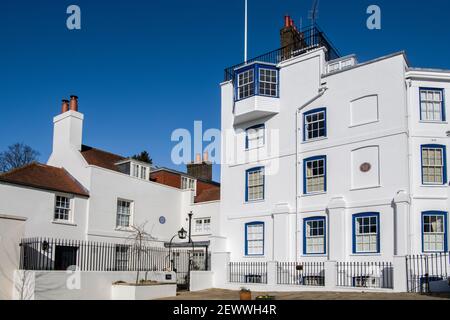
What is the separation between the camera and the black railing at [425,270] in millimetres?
19922

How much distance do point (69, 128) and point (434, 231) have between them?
19269 mm

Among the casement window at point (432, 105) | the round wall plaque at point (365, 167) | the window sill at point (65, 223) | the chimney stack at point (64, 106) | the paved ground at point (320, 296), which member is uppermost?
the chimney stack at point (64, 106)

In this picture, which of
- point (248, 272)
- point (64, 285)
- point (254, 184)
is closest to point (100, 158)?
point (254, 184)

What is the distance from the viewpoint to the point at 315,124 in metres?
25.3

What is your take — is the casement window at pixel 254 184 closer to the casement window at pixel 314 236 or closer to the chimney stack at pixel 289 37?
the casement window at pixel 314 236

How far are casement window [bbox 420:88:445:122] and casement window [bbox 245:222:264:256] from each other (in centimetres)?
910

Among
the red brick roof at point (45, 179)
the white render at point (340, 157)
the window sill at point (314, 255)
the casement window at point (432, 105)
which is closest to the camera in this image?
the white render at point (340, 157)

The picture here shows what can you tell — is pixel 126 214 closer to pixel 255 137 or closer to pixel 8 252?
pixel 255 137

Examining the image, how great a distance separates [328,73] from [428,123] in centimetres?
512

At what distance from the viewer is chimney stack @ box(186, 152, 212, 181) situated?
126ft

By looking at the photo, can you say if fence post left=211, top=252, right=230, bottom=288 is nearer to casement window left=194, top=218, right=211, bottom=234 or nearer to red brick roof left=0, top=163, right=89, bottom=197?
casement window left=194, top=218, right=211, bottom=234

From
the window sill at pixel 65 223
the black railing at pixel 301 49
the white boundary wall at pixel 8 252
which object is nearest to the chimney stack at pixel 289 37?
the black railing at pixel 301 49

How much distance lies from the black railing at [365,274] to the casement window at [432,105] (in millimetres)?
6628

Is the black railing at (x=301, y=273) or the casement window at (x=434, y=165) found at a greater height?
the casement window at (x=434, y=165)
